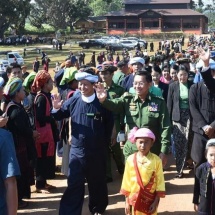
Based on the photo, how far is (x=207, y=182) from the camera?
4121 millimetres

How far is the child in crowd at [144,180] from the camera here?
412 centimetres

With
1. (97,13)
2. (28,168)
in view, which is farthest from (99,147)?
(97,13)

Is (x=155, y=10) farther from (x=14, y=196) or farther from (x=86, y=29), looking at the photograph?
(x=14, y=196)

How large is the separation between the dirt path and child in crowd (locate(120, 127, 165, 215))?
1.00 meters

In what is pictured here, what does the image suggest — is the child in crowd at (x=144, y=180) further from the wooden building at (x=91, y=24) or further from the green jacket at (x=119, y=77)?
the wooden building at (x=91, y=24)

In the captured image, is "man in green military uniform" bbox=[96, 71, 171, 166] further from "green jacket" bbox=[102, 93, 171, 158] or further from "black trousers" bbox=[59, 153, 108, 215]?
"black trousers" bbox=[59, 153, 108, 215]

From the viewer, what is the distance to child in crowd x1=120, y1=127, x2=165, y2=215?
4125 mm

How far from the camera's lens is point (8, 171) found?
2.66m

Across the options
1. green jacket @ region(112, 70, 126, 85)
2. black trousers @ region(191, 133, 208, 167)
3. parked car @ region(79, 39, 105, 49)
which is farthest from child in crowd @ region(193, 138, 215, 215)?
parked car @ region(79, 39, 105, 49)

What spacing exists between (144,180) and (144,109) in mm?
833

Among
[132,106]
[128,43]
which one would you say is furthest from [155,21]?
[132,106]

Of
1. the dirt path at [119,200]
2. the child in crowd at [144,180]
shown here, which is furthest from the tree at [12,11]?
the child in crowd at [144,180]

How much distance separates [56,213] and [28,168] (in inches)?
25.0

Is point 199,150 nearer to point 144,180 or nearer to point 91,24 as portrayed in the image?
point 144,180
